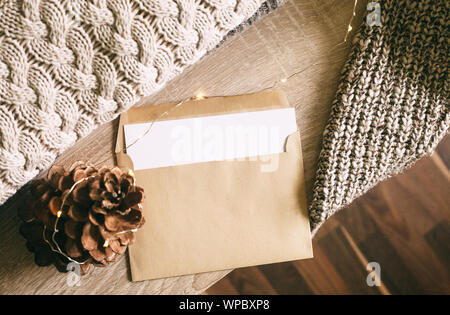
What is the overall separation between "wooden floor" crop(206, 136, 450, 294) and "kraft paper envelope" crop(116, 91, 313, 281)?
263 millimetres

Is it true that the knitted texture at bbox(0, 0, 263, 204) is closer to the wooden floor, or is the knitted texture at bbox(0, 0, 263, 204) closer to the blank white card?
the blank white card

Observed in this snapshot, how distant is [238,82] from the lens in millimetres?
544

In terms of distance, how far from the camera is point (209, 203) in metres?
0.54

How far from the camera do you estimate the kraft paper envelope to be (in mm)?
539

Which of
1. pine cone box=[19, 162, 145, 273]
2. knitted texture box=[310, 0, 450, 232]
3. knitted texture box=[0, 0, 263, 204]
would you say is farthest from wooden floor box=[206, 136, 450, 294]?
knitted texture box=[0, 0, 263, 204]

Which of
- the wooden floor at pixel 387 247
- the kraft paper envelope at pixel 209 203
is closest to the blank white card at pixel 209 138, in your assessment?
the kraft paper envelope at pixel 209 203

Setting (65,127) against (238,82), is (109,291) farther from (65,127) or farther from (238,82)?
(238,82)

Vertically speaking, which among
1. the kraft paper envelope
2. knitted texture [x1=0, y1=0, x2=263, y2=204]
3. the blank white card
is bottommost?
the kraft paper envelope

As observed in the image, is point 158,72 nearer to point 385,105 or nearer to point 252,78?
point 252,78

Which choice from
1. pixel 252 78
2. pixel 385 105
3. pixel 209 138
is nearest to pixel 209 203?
pixel 209 138

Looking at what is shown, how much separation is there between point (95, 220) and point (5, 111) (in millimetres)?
170

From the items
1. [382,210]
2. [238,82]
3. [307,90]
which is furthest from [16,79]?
[382,210]

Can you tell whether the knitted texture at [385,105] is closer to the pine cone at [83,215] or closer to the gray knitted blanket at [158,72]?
the gray knitted blanket at [158,72]

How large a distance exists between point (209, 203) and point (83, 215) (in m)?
A: 0.19
